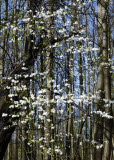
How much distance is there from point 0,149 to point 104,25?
392 centimetres

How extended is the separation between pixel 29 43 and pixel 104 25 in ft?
7.91

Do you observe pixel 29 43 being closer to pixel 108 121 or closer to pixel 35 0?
pixel 35 0

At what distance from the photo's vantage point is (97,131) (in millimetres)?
5566

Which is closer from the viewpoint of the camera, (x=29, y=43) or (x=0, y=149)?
(x=0, y=149)

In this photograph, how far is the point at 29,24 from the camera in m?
4.88

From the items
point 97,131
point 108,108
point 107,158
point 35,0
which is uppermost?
point 35,0

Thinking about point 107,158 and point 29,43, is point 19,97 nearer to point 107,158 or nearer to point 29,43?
point 29,43

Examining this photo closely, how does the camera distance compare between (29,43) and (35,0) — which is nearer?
(29,43)

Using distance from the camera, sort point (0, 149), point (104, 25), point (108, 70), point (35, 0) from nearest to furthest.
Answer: point (0, 149)
point (35, 0)
point (108, 70)
point (104, 25)

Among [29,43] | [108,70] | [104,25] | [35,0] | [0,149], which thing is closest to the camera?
[0,149]

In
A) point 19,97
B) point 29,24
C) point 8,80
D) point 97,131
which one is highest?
point 29,24

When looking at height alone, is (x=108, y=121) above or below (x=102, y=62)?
below

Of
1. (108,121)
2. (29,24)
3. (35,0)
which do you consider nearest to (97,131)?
(108,121)

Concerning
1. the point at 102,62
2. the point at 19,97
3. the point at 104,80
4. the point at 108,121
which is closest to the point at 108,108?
the point at 108,121
